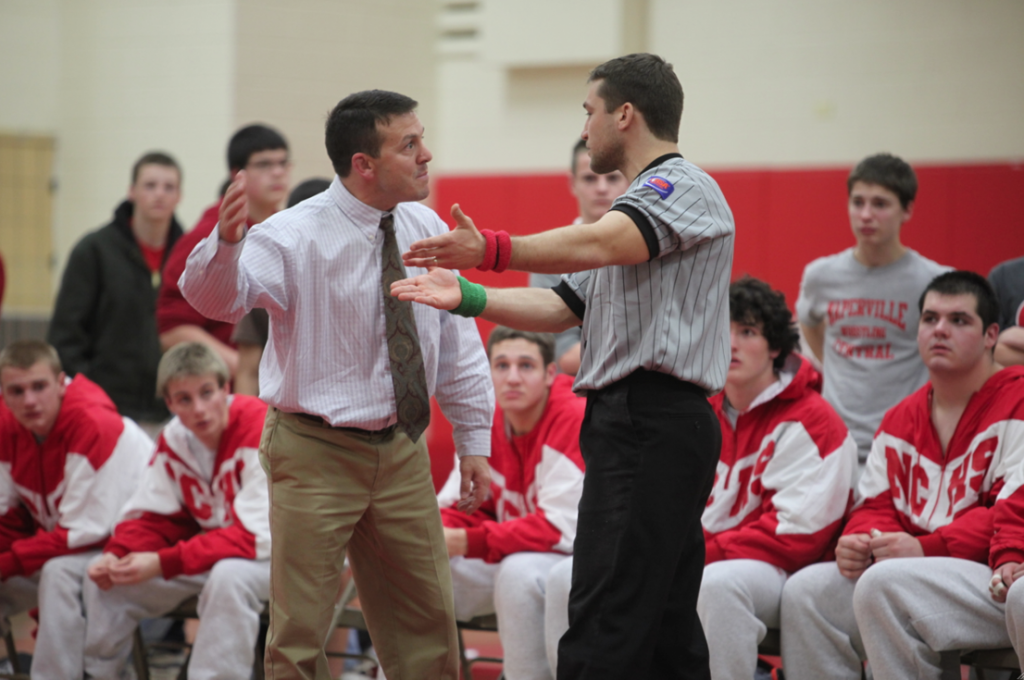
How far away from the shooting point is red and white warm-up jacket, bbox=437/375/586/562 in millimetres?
3463

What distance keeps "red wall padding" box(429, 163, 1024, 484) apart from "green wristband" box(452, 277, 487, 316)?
12.3 feet

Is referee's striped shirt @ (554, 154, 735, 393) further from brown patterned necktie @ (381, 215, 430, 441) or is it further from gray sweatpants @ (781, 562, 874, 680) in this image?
gray sweatpants @ (781, 562, 874, 680)

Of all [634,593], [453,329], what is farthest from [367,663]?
[634,593]

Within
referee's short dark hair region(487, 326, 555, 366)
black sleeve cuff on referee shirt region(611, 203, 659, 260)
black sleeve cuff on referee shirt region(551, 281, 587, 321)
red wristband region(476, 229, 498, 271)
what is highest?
black sleeve cuff on referee shirt region(611, 203, 659, 260)

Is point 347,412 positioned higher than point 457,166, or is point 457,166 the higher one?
point 457,166

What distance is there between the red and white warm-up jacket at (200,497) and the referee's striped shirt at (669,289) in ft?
5.83

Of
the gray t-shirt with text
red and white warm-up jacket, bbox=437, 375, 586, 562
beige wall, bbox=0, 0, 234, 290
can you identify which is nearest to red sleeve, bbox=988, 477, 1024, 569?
the gray t-shirt with text

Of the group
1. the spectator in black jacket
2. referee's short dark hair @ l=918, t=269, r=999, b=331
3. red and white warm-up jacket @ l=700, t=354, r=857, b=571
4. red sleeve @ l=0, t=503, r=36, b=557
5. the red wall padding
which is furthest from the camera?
the red wall padding

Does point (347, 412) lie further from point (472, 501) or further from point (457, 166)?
point (457, 166)

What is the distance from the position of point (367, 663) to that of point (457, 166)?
3853mm

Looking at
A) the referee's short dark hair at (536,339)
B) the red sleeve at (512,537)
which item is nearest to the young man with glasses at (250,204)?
the referee's short dark hair at (536,339)

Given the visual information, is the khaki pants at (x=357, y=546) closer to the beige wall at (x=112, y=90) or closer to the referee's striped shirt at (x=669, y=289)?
the referee's striped shirt at (x=669, y=289)

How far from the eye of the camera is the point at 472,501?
9.11 feet

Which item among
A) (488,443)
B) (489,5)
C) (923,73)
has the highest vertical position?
(489,5)
